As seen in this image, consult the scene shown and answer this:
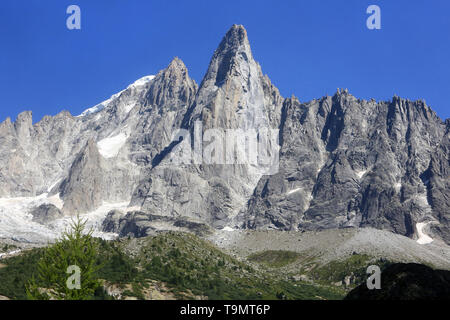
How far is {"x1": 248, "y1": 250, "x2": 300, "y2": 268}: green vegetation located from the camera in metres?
181

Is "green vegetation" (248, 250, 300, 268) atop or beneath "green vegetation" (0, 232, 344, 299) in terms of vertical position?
atop

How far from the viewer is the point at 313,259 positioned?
172 metres

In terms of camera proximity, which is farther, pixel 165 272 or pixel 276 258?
pixel 276 258

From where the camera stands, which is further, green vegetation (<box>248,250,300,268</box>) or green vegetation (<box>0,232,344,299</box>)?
green vegetation (<box>248,250,300,268</box>)

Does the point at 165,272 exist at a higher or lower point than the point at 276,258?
lower

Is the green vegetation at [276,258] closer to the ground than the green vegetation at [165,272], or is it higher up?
higher up

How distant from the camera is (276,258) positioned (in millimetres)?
190250

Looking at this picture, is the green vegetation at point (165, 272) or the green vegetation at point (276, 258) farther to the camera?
the green vegetation at point (276, 258)

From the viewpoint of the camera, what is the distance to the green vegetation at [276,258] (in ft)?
594
